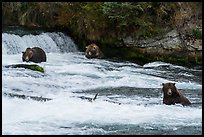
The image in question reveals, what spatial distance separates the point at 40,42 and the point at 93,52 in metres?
2.03

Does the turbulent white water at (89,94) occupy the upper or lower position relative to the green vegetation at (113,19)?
lower

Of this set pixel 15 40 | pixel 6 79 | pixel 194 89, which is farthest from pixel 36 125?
pixel 15 40

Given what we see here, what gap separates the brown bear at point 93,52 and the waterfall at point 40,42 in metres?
1.31

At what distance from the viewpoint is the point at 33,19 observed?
2083 cm

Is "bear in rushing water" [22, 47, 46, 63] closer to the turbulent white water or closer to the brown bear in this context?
the turbulent white water

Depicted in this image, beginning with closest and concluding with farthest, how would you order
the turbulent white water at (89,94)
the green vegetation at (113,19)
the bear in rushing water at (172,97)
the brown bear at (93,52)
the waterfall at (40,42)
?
the turbulent white water at (89,94) → the bear in rushing water at (172,97) → the waterfall at (40,42) → the brown bear at (93,52) → the green vegetation at (113,19)

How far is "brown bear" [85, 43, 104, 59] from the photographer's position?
57.4 feet

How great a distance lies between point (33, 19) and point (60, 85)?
9042 mm

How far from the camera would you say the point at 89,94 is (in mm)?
11234

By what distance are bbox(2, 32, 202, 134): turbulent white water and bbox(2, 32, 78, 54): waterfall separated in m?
0.03

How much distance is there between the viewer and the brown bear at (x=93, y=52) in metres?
17.5

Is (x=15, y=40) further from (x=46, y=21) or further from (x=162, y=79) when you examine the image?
(x=162, y=79)

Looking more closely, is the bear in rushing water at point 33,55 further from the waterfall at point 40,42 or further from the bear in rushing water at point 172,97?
the bear in rushing water at point 172,97

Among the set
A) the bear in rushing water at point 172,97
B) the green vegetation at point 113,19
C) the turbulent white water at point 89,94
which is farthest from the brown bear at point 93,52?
the bear in rushing water at point 172,97
